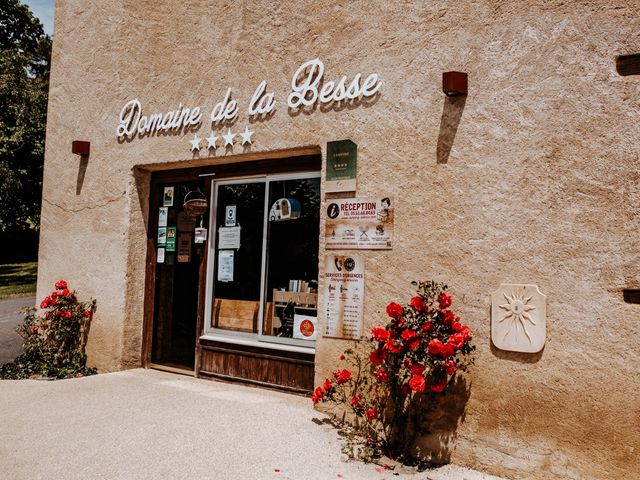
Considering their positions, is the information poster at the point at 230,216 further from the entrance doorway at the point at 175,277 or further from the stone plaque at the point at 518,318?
the stone plaque at the point at 518,318

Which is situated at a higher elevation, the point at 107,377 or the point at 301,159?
the point at 301,159

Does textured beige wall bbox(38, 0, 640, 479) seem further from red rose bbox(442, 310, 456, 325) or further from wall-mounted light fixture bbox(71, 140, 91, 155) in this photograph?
wall-mounted light fixture bbox(71, 140, 91, 155)

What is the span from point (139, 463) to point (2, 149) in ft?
A: 48.9

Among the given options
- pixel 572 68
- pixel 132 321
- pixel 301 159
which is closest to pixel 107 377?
pixel 132 321

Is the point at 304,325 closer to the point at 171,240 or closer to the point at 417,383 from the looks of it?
the point at 417,383

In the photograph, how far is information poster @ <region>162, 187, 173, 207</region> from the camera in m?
7.04

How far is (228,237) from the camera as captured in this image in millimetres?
6449

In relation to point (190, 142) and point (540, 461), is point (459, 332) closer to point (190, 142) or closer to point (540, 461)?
point (540, 461)

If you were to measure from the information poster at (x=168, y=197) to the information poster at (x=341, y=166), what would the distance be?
8.60ft

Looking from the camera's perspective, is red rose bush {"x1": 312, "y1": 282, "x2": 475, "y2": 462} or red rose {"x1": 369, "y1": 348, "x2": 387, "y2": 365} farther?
red rose {"x1": 369, "y1": 348, "x2": 387, "y2": 365}

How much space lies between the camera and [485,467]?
4.08m

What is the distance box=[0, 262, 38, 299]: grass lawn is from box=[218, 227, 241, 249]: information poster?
445 inches

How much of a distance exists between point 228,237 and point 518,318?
11.2ft

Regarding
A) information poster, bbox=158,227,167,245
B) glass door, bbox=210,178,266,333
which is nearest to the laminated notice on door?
glass door, bbox=210,178,266,333
